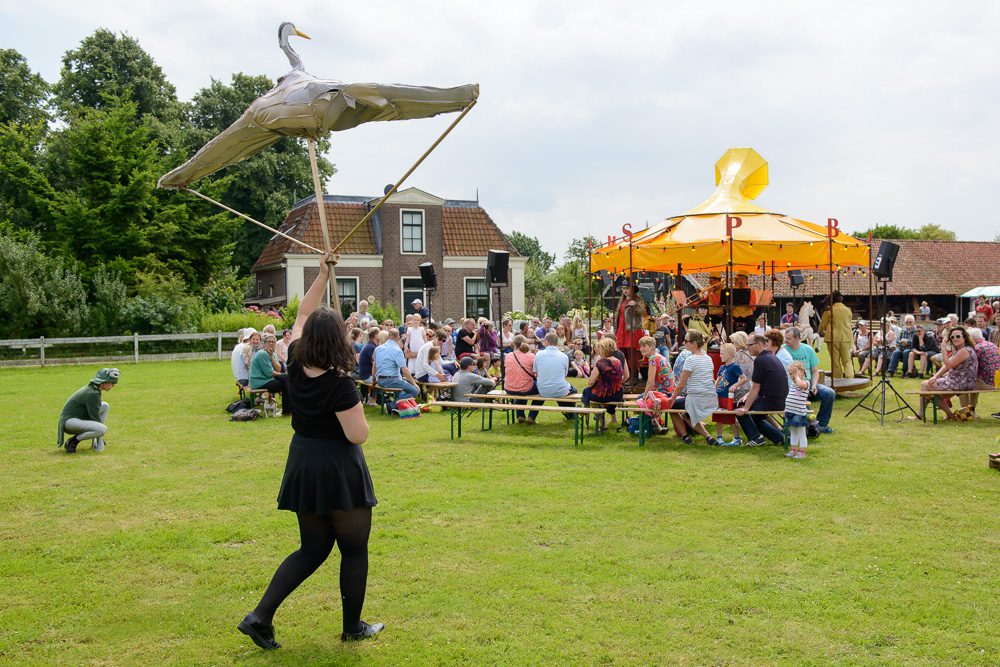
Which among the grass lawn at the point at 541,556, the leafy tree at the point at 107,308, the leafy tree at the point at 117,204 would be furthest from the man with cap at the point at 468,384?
the leafy tree at the point at 117,204

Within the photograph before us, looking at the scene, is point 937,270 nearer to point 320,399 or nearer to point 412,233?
point 412,233

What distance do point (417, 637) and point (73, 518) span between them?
3959 millimetres

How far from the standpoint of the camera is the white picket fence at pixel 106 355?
23.2 m

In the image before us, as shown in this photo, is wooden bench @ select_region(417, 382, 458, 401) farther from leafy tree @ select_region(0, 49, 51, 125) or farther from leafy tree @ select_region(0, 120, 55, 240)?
leafy tree @ select_region(0, 49, 51, 125)

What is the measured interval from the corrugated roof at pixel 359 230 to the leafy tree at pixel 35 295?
9.21m

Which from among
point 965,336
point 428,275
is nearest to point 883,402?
point 965,336

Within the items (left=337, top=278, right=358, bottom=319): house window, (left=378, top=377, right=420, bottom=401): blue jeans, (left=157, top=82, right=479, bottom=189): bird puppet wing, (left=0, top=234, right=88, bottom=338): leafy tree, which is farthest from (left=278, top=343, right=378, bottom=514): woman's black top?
(left=337, top=278, right=358, bottom=319): house window

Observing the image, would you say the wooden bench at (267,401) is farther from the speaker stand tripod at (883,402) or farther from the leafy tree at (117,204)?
the leafy tree at (117,204)

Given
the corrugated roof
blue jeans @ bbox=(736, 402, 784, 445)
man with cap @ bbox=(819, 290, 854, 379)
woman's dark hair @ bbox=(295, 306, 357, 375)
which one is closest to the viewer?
woman's dark hair @ bbox=(295, 306, 357, 375)

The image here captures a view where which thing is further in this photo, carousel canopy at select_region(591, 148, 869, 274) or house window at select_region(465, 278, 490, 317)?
house window at select_region(465, 278, 490, 317)

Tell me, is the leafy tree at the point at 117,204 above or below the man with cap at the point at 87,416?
above

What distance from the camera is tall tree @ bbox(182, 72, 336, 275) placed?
38969 mm

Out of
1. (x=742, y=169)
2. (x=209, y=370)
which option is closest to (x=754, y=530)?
(x=742, y=169)

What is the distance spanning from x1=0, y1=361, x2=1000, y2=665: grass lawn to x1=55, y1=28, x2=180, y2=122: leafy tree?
32.9 meters
